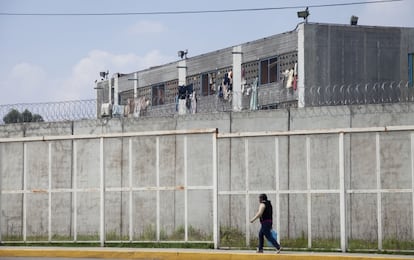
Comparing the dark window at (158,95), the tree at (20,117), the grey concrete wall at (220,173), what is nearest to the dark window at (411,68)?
the dark window at (158,95)

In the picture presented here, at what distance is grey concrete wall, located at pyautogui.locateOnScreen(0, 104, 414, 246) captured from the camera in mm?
17656

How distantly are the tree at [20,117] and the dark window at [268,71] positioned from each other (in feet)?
45.0

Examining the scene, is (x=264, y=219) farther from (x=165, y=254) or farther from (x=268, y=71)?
(x=268, y=71)

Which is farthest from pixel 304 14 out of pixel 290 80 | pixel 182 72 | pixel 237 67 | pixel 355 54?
pixel 182 72

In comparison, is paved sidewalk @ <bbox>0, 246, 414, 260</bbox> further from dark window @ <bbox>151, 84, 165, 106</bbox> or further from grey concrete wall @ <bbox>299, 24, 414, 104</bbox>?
dark window @ <bbox>151, 84, 165, 106</bbox>

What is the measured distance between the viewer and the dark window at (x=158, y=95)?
44.0 m

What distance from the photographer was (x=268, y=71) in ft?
118

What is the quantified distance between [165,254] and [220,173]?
144 inches

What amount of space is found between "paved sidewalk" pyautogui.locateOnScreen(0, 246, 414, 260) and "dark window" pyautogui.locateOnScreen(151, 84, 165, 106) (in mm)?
Answer: 25594

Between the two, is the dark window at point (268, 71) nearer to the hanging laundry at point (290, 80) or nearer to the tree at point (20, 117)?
the hanging laundry at point (290, 80)

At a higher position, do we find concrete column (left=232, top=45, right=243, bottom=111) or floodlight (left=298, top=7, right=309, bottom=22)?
floodlight (left=298, top=7, right=309, bottom=22)

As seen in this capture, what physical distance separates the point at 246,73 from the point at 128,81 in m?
12.2

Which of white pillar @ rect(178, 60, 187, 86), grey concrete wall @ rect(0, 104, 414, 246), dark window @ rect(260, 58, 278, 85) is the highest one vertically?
white pillar @ rect(178, 60, 187, 86)

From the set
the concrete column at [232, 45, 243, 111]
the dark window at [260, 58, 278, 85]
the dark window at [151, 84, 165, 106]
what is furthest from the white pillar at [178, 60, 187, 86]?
the dark window at [260, 58, 278, 85]
